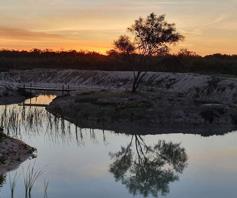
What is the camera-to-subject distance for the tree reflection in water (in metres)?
14.9

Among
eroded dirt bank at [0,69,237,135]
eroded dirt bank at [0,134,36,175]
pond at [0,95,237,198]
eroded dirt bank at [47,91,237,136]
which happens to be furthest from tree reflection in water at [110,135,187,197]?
eroded dirt bank at [0,69,237,135]

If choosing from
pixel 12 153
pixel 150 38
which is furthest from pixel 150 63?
pixel 12 153

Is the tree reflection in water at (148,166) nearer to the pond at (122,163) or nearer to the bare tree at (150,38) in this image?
the pond at (122,163)

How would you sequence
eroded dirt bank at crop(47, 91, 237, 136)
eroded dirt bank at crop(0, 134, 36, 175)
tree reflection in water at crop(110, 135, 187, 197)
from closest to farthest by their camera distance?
tree reflection in water at crop(110, 135, 187, 197) → eroded dirt bank at crop(0, 134, 36, 175) → eroded dirt bank at crop(47, 91, 237, 136)

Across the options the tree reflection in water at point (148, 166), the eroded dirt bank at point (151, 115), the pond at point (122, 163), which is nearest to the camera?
the pond at point (122, 163)

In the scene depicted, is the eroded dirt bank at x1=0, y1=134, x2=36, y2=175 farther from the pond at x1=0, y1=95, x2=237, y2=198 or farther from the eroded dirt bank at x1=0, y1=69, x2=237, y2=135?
the eroded dirt bank at x1=0, y1=69, x2=237, y2=135

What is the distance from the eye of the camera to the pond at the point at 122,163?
Answer: 46.9 feet

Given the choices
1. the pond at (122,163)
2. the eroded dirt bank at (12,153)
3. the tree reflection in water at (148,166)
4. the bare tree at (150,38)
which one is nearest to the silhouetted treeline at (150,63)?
the bare tree at (150,38)

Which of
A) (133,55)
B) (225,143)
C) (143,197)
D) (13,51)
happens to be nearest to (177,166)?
(143,197)

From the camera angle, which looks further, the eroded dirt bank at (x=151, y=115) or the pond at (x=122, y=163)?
the eroded dirt bank at (x=151, y=115)

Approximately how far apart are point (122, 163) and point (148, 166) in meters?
0.93

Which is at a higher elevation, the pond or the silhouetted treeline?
the silhouetted treeline

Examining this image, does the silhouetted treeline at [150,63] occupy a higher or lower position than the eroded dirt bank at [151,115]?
higher

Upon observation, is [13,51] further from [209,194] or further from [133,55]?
[209,194]
